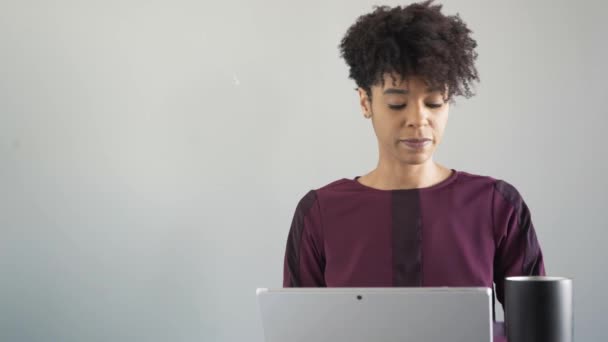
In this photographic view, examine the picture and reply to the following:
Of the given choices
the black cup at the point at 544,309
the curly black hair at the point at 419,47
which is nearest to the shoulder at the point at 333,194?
the curly black hair at the point at 419,47

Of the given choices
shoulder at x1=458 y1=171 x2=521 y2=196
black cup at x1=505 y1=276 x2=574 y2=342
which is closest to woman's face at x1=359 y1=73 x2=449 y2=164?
shoulder at x1=458 y1=171 x2=521 y2=196

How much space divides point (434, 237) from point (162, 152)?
37.0 inches

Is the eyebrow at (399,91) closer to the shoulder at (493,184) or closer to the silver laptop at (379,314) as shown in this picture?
the shoulder at (493,184)

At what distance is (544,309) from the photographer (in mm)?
1027

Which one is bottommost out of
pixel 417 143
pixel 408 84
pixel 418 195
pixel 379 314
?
pixel 379 314

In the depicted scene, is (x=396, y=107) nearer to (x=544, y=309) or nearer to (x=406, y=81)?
(x=406, y=81)

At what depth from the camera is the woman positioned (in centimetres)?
149

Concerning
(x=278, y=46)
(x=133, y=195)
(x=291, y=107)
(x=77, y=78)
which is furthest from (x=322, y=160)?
(x=77, y=78)

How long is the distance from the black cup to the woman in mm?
464

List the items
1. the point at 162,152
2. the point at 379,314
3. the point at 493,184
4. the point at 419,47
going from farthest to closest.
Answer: the point at 162,152, the point at 493,184, the point at 419,47, the point at 379,314

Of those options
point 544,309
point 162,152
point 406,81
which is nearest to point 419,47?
point 406,81

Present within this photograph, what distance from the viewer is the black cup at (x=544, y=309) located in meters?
1.03

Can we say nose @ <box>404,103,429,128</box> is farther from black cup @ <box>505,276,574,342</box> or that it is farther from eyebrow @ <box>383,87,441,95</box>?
black cup @ <box>505,276,574,342</box>

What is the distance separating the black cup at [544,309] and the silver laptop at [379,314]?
0.19 ft
